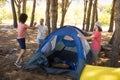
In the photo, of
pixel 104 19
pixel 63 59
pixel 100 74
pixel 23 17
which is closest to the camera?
pixel 100 74

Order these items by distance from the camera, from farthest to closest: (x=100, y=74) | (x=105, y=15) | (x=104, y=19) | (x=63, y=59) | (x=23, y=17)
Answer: (x=105, y=15) → (x=104, y=19) → (x=63, y=59) → (x=23, y=17) → (x=100, y=74)

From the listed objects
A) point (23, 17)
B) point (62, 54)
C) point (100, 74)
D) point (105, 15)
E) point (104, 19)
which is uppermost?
point (23, 17)

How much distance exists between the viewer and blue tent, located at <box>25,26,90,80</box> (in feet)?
28.9

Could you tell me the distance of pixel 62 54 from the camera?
10789 millimetres

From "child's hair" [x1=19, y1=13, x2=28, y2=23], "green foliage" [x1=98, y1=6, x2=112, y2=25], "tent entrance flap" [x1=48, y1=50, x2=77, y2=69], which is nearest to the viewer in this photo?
"child's hair" [x1=19, y1=13, x2=28, y2=23]

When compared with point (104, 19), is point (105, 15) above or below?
above

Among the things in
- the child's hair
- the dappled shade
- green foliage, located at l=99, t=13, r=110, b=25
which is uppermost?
the child's hair

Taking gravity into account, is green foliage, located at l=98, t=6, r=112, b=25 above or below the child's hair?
below

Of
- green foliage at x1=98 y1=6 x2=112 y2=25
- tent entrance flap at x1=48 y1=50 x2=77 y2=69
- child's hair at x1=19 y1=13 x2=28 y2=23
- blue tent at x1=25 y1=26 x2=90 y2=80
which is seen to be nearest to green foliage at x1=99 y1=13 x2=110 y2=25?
green foliage at x1=98 y1=6 x2=112 y2=25

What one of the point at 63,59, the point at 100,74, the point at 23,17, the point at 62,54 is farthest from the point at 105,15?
the point at 100,74

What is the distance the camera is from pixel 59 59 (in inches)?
397

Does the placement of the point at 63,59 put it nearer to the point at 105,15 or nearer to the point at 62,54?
the point at 62,54

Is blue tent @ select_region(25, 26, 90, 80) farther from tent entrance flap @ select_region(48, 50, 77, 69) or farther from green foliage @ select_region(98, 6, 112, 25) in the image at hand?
green foliage @ select_region(98, 6, 112, 25)

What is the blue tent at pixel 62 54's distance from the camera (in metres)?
8.82
